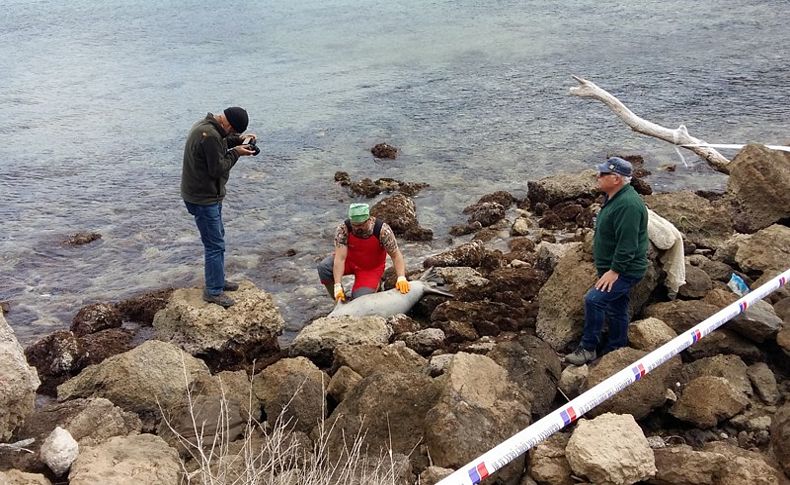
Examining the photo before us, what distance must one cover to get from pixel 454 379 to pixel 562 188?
7889 millimetres

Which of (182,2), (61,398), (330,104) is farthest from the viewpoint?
(182,2)

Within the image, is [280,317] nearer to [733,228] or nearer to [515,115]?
[733,228]

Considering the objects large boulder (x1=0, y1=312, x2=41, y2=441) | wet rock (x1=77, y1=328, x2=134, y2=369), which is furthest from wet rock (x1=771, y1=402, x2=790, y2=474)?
wet rock (x1=77, y1=328, x2=134, y2=369)

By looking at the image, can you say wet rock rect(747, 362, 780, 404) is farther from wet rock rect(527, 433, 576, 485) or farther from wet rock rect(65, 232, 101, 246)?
wet rock rect(65, 232, 101, 246)

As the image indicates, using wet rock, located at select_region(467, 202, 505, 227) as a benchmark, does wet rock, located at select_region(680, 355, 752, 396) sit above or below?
above

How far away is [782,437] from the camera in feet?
17.1

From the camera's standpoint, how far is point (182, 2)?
36594 mm

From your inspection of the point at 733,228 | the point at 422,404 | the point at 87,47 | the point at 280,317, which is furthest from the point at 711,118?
the point at 87,47

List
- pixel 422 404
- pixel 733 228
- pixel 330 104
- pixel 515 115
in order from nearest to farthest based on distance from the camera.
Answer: pixel 422 404 → pixel 733 228 → pixel 515 115 → pixel 330 104

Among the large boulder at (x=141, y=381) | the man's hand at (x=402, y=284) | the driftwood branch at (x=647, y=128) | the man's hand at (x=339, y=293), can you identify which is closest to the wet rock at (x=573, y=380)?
the man's hand at (x=402, y=284)

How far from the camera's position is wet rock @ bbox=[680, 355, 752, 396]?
6.30 metres

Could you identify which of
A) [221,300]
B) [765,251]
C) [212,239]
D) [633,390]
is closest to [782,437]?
[633,390]

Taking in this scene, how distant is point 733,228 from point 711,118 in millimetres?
6928

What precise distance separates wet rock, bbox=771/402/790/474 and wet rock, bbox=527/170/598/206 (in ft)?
25.0
